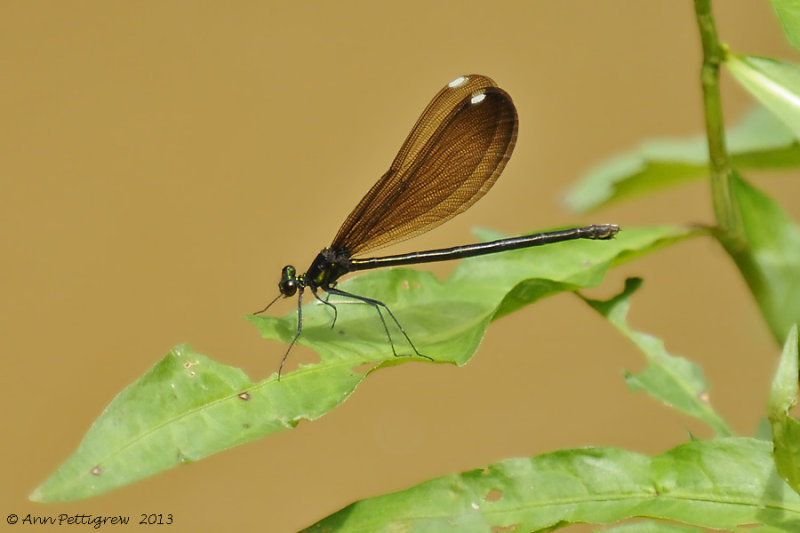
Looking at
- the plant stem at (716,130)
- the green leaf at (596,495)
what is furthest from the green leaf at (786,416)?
the plant stem at (716,130)

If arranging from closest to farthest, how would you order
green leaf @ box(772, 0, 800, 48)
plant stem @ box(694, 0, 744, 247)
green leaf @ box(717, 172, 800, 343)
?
green leaf @ box(772, 0, 800, 48)
plant stem @ box(694, 0, 744, 247)
green leaf @ box(717, 172, 800, 343)

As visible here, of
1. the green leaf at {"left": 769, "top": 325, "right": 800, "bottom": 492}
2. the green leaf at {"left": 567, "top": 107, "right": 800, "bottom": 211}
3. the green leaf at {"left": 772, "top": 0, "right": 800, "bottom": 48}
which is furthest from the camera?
the green leaf at {"left": 567, "top": 107, "right": 800, "bottom": 211}

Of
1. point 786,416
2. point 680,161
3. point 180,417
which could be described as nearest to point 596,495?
point 786,416

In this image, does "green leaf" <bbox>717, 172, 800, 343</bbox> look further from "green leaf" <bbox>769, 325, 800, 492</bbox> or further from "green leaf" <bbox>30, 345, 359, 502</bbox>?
"green leaf" <bbox>30, 345, 359, 502</bbox>

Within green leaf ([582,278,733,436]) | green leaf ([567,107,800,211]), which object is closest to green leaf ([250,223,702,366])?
green leaf ([582,278,733,436])

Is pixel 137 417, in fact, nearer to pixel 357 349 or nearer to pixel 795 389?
pixel 357 349

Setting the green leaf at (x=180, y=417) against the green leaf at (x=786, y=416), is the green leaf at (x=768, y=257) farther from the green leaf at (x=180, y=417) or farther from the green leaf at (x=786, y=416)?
the green leaf at (x=180, y=417)
